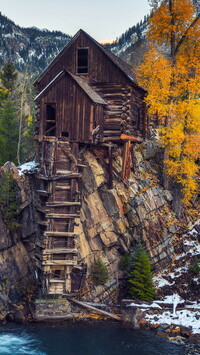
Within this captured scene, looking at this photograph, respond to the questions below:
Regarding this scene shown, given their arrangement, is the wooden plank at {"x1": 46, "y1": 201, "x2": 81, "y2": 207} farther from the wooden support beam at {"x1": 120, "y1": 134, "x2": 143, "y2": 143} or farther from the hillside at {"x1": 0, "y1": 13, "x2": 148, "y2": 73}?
the hillside at {"x1": 0, "y1": 13, "x2": 148, "y2": 73}

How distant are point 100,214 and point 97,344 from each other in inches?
354

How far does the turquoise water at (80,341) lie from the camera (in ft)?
56.7

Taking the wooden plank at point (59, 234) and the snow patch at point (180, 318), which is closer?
the snow patch at point (180, 318)

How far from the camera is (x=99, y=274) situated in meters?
23.4

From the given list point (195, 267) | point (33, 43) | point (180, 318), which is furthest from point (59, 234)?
point (33, 43)

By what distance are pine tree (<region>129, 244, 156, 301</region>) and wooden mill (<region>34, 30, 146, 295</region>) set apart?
3.66 meters

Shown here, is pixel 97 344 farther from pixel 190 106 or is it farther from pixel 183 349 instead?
pixel 190 106

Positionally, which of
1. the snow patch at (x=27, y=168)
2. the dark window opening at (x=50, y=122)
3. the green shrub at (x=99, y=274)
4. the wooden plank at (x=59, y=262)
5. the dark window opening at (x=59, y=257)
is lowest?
the green shrub at (x=99, y=274)

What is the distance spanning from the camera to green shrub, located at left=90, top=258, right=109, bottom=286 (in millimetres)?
23266

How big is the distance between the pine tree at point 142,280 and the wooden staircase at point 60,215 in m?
3.90

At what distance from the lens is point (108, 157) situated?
2575 cm

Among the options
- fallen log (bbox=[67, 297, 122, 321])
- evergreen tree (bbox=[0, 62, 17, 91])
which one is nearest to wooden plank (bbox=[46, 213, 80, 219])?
fallen log (bbox=[67, 297, 122, 321])

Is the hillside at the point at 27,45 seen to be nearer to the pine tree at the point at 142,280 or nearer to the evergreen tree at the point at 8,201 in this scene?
the evergreen tree at the point at 8,201

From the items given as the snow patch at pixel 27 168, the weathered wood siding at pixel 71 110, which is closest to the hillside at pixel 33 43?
the snow patch at pixel 27 168
